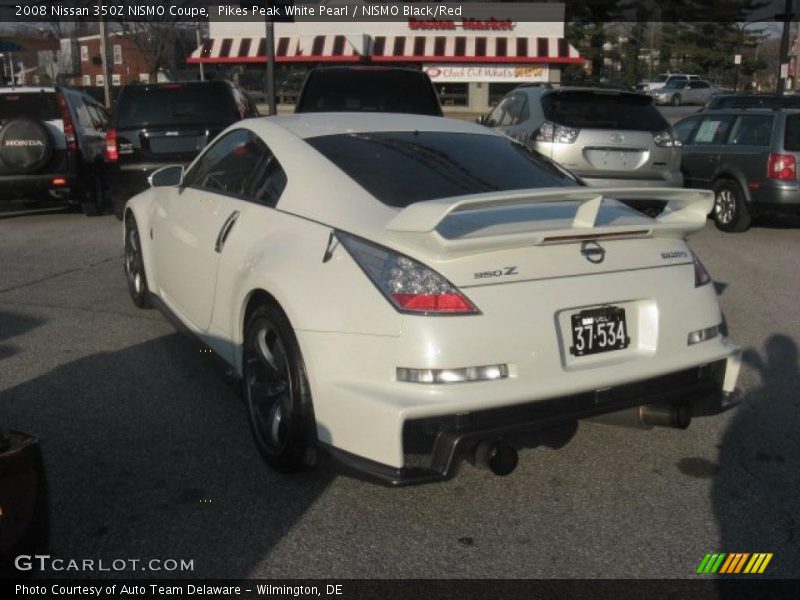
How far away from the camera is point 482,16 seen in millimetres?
41594

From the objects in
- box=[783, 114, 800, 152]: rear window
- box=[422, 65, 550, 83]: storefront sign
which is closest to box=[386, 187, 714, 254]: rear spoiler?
box=[783, 114, 800, 152]: rear window

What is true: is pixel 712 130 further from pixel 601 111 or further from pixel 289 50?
pixel 289 50

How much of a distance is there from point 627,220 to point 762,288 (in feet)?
15.9

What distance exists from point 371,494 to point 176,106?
846 cm

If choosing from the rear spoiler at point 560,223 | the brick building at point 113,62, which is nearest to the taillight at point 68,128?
the rear spoiler at point 560,223

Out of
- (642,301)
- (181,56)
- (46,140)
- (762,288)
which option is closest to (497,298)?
(642,301)

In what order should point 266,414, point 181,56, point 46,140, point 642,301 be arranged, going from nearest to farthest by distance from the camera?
1. point 642,301
2. point 266,414
3. point 46,140
4. point 181,56

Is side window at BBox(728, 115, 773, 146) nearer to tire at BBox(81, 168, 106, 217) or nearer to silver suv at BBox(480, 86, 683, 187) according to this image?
silver suv at BBox(480, 86, 683, 187)

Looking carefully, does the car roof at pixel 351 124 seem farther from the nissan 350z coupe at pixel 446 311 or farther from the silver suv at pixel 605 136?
the silver suv at pixel 605 136

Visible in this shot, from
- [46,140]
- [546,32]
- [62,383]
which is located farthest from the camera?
[546,32]

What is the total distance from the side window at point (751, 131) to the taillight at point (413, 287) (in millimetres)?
9127

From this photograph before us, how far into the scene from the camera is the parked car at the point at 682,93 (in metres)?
50.8

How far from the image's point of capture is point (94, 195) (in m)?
12.7

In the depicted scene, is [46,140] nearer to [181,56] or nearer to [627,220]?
[627,220]
